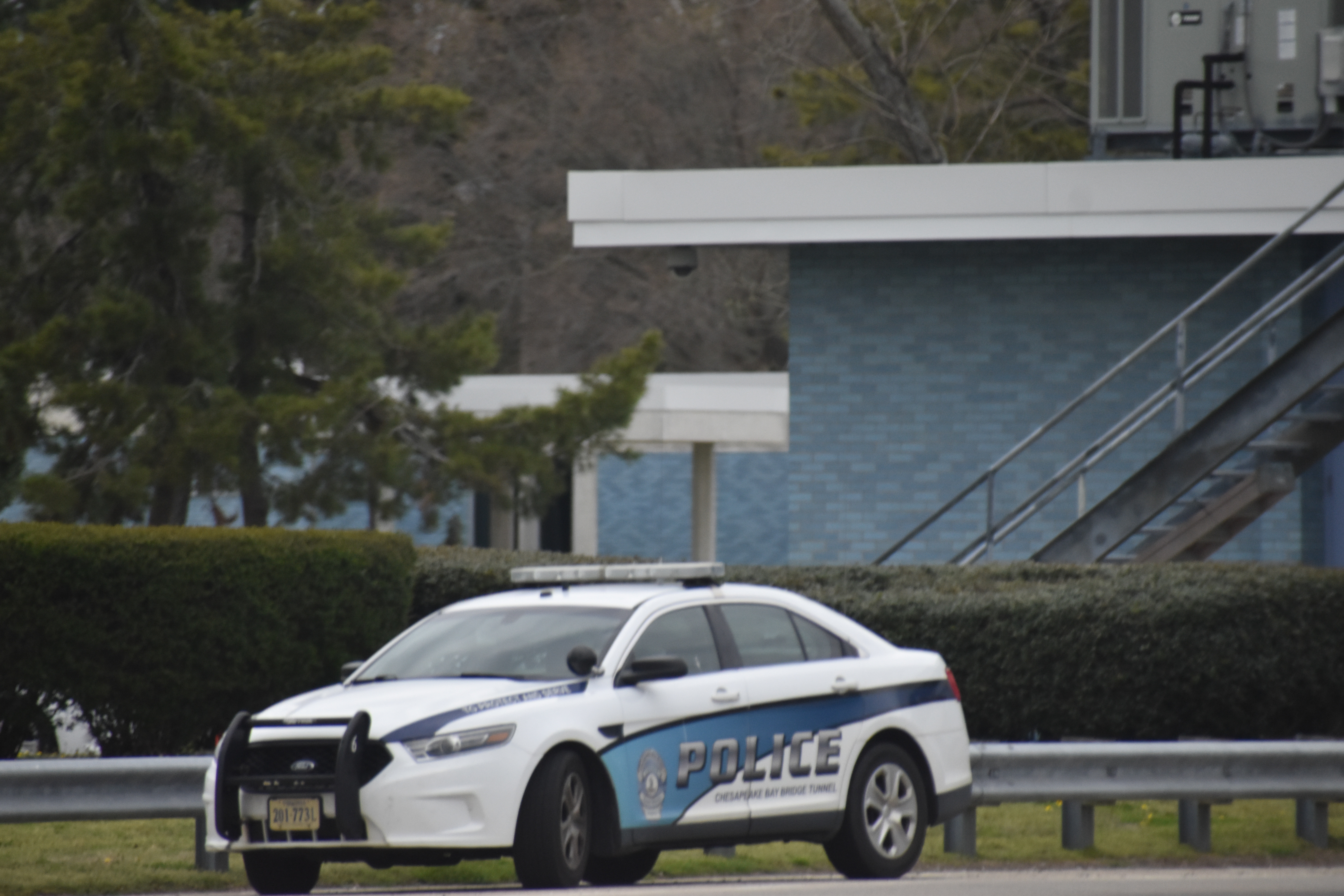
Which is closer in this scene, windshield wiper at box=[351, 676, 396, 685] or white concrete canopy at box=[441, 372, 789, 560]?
windshield wiper at box=[351, 676, 396, 685]

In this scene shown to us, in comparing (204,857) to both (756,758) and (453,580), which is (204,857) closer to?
(756,758)

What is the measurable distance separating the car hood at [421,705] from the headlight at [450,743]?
3 centimetres

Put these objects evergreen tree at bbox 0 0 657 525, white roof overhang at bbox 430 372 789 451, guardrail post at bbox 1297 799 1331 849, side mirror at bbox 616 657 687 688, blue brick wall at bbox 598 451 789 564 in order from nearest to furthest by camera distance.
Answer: side mirror at bbox 616 657 687 688 → guardrail post at bbox 1297 799 1331 849 → evergreen tree at bbox 0 0 657 525 → white roof overhang at bbox 430 372 789 451 → blue brick wall at bbox 598 451 789 564

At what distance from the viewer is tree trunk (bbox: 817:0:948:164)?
2853 cm

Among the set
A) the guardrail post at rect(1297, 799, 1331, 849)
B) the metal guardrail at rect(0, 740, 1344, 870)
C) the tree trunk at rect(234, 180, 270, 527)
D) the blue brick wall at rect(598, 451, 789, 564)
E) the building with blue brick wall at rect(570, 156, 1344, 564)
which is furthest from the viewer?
the blue brick wall at rect(598, 451, 789, 564)

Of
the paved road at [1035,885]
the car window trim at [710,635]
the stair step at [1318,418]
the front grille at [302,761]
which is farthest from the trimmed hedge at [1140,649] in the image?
the front grille at [302,761]

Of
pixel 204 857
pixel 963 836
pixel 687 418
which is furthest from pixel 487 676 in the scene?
pixel 687 418

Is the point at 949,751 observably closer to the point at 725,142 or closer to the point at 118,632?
the point at 118,632

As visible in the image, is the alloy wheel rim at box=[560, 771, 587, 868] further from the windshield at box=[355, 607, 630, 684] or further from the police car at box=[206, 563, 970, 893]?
the windshield at box=[355, 607, 630, 684]

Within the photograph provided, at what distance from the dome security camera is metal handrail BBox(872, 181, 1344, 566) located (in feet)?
10.3

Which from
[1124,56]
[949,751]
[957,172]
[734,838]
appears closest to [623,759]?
[734,838]

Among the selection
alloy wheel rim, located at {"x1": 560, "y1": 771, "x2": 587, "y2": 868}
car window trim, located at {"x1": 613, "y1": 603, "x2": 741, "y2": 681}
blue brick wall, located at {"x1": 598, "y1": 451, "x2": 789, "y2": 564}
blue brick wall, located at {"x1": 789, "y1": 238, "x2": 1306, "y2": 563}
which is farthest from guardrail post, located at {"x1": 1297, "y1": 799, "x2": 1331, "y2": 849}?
blue brick wall, located at {"x1": 598, "y1": 451, "x2": 789, "y2": 564}

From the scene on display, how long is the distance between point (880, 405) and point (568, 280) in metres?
24.0

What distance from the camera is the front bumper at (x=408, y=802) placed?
815 centimetres
